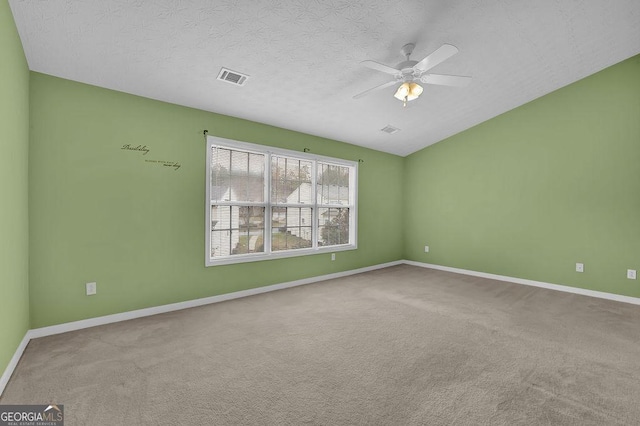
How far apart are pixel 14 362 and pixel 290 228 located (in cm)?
324

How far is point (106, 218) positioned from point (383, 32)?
11.3 feet

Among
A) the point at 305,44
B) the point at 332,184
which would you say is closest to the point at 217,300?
the point at 332,184

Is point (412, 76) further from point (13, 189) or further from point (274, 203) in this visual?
point (13, 189)

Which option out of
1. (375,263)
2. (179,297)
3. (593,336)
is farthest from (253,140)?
(593,336)

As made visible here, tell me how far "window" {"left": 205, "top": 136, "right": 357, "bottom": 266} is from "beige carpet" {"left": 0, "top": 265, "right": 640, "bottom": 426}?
0.99 m

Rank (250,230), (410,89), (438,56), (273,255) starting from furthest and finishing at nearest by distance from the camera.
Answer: (273,255)
(250,230)
(410,89)
(438,56)

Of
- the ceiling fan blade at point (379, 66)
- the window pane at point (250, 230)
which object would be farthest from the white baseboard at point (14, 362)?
the ceiling fan blade at point (379, 66)

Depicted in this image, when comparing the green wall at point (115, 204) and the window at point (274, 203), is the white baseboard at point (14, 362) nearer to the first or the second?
the green wall at point (115, 204)

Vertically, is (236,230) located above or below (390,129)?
below

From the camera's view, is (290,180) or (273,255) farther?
(290,180)

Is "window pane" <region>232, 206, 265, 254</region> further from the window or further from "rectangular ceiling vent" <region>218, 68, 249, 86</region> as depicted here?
"rectangular ceiling vent" <region>218, 68, 249, 86</region>

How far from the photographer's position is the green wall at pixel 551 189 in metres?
3.92

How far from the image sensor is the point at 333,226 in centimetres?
533

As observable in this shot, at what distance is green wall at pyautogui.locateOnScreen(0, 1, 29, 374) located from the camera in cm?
194
